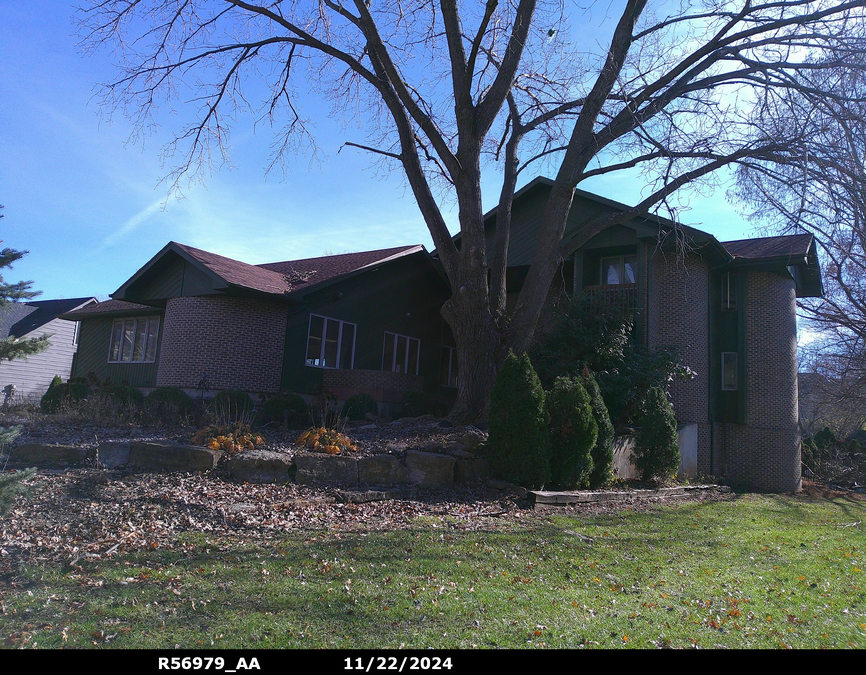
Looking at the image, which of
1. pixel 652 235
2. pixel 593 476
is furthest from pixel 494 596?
pixel 652 235

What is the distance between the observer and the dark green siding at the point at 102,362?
786 inches

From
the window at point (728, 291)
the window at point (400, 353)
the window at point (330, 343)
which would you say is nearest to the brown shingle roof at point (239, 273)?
the window at point (330, 343)

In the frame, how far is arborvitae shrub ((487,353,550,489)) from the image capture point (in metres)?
9.60

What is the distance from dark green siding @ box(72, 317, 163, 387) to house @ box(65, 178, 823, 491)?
174 mm

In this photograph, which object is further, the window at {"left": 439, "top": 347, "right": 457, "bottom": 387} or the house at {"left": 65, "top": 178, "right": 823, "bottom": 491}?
the window at {"left": 439, "top": 347, "right": 457, "bottom": 387}

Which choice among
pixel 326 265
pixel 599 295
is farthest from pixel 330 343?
pixel 599 295

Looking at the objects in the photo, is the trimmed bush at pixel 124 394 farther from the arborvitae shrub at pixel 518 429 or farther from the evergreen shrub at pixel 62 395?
the arborvitae shrub at pixel 518 429

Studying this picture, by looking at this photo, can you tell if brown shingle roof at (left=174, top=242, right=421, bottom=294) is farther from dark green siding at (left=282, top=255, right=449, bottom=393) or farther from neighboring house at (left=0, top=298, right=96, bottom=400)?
neighboring house at (left=0, top=298, right=96, bottom=400)

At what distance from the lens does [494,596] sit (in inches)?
198

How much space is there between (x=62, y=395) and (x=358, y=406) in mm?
8373

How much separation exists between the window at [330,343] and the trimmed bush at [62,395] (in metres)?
5.96

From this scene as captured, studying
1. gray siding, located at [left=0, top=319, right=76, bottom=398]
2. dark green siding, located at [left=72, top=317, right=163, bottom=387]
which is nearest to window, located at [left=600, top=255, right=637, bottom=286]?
dark green siding, located at [left=72, top=317, right=163, bottom=387]

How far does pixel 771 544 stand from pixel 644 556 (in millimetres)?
2670
